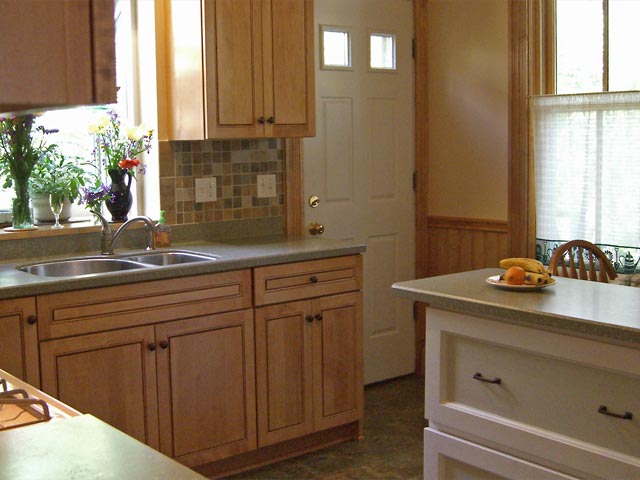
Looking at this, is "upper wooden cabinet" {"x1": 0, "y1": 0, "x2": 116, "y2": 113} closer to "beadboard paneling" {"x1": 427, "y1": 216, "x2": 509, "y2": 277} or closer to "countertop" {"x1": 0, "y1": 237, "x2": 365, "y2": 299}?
"countertop" {"x1": 0, "y1": 237, "x2": 365, "y2": 299}

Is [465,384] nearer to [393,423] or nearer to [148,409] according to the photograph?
[148,409]

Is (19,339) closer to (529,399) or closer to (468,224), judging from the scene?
(529,399)

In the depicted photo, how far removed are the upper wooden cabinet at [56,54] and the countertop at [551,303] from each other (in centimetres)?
160

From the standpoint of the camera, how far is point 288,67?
386 cm

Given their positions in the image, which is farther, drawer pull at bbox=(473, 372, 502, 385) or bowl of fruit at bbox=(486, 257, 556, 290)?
bowl of fruit at bbox=(486, 257, 556, 290)

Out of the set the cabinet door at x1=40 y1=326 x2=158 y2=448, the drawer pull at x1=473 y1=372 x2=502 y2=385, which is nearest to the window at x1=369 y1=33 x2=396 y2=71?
the cabinet door at x1=40 y1=326 x2=158 y2=448

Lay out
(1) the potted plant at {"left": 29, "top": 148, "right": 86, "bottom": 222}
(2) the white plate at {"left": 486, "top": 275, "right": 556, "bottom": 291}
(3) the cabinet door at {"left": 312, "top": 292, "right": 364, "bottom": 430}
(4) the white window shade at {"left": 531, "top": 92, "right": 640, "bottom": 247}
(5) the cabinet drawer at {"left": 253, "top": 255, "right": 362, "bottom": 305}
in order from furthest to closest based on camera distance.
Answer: (4) the white window shade at {"left": 531, "top": 92, "right": 640, "bottom": 247} < (3) the cabinet door at {"left": 312, "top": 292, "right": 364, "bottom": 430} < (1) the potted plant at {"left": 29, "top": 148, "right": 86, "bottom": 222} < (5) the cabinet drawer at {"left": 253, "top": 255, "right": 362, "bottom": 305} < (2) the white plate at {"left": 486, "top": 275, "right": 556, "bottom": 291}

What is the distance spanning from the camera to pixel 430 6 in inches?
190

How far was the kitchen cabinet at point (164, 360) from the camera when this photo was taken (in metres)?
3.04

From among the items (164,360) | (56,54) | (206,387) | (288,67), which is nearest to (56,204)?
(164,360)

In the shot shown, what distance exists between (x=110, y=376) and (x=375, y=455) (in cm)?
130

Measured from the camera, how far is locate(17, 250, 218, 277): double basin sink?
3420mm

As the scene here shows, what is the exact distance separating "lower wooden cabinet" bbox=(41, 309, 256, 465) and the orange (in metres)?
1.34

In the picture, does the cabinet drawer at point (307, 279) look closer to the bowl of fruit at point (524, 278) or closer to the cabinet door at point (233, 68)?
the cabinet door at point (233, 68)
